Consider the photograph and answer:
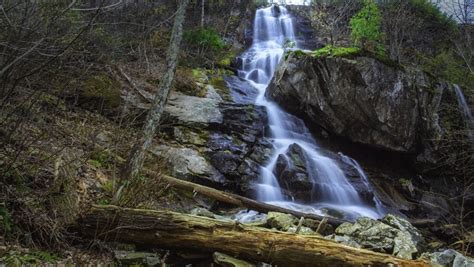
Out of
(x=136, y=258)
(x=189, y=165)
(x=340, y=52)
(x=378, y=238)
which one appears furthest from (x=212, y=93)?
(x=136, y=258)

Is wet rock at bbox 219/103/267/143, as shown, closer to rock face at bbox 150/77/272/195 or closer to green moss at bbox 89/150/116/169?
rock face at bbox 150/77/272/195

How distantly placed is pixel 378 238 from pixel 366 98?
6.40 meters

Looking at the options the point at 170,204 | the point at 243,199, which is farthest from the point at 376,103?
the point at 170,204

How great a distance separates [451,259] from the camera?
18.3 feet

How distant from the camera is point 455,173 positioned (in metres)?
13.0

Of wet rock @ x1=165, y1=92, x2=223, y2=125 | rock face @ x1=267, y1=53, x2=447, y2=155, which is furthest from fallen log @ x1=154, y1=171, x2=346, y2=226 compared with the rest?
rock face @ x1=267, y1=53, x2=447, y2=155

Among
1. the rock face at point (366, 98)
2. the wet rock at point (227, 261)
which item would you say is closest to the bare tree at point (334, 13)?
the rock face at point (366, 98)

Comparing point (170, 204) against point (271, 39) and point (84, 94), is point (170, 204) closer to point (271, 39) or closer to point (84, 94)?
point (84, 94)

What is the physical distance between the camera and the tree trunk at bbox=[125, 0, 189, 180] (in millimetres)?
5645

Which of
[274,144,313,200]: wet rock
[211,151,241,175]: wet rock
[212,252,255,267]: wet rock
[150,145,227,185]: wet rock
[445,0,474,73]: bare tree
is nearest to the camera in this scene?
[212,252,255,267]: wet rock

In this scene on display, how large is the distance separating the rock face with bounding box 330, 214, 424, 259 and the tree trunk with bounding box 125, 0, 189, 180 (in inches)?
136

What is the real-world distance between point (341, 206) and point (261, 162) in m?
2.49

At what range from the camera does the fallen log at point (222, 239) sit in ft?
14.1

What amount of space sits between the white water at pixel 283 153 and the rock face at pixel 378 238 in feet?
7.32
